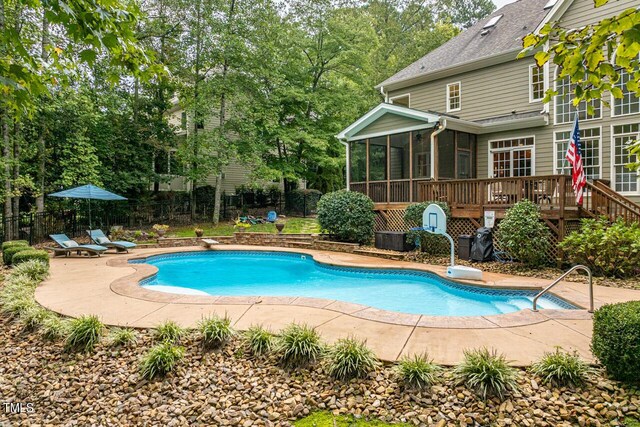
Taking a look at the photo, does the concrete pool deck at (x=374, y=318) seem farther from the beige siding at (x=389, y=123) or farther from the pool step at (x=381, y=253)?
the beige siding at (x=389, y=123)

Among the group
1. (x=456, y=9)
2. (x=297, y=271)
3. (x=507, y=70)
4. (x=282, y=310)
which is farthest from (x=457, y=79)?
(x=456, y=9)

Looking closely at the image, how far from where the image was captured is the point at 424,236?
38.1 ft

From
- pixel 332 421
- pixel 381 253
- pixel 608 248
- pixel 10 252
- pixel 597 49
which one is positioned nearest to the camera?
pixel 597 49

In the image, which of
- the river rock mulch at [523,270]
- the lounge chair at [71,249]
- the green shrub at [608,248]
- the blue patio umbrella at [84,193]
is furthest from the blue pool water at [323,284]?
the blue patio umbrella at [84,193]

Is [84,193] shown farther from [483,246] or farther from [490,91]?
[490,91]

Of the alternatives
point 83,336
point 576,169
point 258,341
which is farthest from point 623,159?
point 83,336

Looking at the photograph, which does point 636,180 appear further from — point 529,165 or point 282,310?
point 282,310

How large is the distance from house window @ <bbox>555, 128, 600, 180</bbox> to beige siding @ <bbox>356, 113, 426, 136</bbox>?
4.59m

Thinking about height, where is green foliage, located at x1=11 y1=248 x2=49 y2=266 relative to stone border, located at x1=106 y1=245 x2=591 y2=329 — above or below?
above

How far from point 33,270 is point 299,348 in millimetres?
7351

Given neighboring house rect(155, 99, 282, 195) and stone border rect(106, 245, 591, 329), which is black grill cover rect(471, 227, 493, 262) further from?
neighboring house rect(155, 99, 282, 195)

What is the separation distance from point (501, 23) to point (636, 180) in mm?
9448

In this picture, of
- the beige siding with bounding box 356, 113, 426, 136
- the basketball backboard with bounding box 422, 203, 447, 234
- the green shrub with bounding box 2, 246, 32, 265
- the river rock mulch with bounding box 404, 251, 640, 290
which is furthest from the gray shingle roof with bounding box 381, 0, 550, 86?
the green shrub with bounding box 2, 246, 32, 265

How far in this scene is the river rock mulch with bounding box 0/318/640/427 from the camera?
10.4 feet
